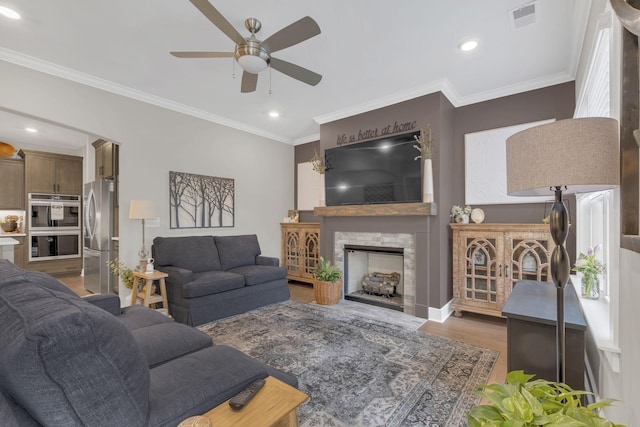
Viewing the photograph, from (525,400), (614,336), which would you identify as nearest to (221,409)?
(525,400)

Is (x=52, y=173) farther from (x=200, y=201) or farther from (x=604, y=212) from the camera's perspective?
(x=604, y=212)

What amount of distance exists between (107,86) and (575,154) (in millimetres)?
4317

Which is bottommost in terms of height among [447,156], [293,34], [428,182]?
[428,182]

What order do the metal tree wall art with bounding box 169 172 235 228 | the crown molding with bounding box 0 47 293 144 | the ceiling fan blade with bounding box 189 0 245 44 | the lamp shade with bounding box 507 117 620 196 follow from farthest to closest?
the metal tree wall art with bounding box 169 172 235 228 → the crown molding with bounding box 0 47 293 144 → the ceiling fan blade with bounding box 189 0 245 44 → the lamp shade with bounding box 507 117 620 196

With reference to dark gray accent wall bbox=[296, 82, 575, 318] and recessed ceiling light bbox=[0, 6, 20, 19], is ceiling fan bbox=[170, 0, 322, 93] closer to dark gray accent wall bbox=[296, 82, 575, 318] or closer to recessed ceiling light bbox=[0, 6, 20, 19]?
recessed ceiling light bbox=[0, 6, 20, 19]

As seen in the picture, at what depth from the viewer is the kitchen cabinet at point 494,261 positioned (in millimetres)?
3078

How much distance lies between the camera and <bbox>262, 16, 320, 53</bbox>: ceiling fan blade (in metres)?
1.94

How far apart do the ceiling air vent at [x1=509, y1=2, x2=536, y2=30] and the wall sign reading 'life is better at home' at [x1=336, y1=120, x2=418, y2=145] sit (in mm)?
1378

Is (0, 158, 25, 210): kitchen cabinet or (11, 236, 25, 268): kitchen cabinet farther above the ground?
(0, 158, 25, 210): kitchen cabinet

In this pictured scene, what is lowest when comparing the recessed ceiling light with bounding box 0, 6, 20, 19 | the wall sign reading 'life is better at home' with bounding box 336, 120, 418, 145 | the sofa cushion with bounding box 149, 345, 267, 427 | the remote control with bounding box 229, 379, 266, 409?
the remote control with bounding box 229, 379, 266, 409

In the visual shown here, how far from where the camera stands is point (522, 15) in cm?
224

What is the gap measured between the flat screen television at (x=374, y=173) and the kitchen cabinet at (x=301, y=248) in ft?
2.86

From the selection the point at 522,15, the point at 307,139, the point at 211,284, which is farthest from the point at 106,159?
the point at 522,15

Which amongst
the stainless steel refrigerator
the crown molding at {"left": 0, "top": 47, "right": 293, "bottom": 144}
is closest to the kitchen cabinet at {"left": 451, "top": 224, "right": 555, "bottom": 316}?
the crown molding at {"left": 0, "top": 47, "right": 293, "bottom": 144}
